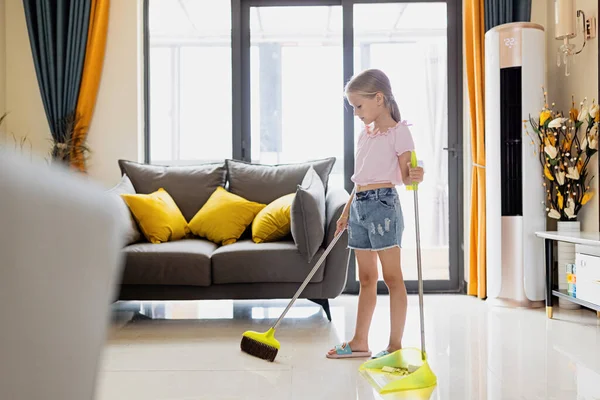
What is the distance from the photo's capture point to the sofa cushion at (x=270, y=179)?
4.08 m

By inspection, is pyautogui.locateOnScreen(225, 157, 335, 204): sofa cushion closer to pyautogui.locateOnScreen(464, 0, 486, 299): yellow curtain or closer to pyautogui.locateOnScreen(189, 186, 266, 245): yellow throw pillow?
pyautogui.locateOnScreen(189, 186, 266, 245): yellow throw pillow

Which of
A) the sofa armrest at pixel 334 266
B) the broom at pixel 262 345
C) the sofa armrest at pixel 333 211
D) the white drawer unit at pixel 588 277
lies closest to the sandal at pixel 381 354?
the broom at pixel 262 345

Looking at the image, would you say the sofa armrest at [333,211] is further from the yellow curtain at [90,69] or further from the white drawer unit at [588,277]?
the yellow curtain at [90,69]

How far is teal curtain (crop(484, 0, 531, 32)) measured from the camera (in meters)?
4.25

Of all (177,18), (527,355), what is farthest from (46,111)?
(527,355)

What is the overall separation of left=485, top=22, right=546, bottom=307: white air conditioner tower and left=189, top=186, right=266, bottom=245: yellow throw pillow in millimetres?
1547

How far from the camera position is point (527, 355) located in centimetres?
276

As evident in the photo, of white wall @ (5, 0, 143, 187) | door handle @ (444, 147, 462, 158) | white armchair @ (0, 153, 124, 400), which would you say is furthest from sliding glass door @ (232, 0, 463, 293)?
white armchair @ (0, 153, 124, 400)

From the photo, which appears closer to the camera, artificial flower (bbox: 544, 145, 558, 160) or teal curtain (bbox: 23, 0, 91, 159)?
artificial flower (bbox: 544, 145, 558, 160)

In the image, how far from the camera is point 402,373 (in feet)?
7.98

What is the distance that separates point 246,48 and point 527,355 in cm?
300

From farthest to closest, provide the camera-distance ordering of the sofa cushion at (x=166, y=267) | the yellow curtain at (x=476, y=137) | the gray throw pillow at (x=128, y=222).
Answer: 1. the yellow curtain at (x=476, y=137)
2. the gray throw pillow at (x=128, y=222)
3. the sofa cushion at (x=166, y=267)

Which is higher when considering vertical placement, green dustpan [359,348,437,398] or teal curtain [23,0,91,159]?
teal curtain [23,0,91,159]

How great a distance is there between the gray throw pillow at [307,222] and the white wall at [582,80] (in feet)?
5.67
